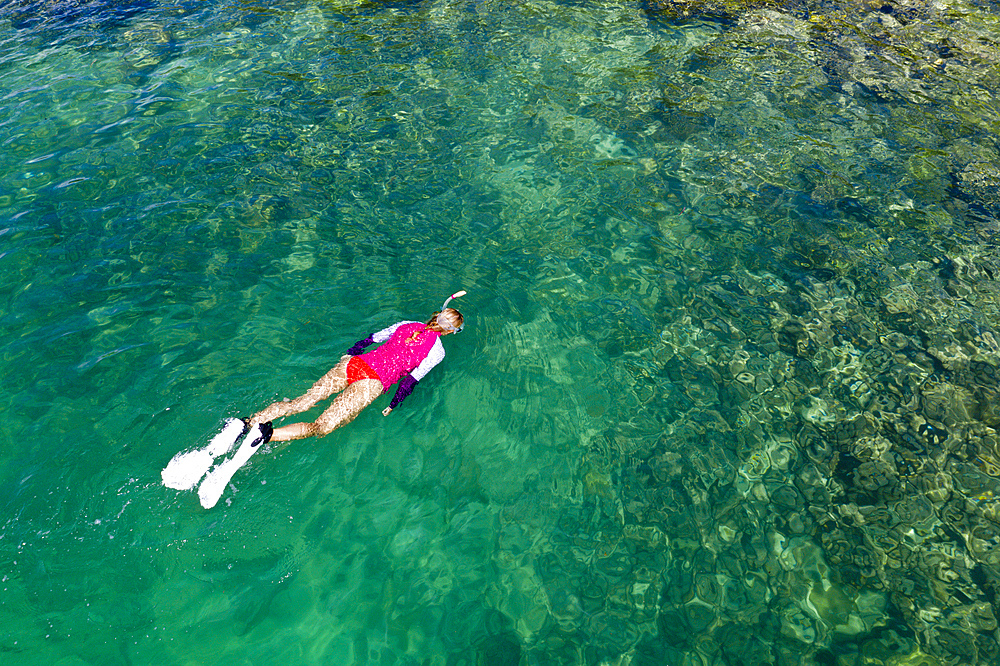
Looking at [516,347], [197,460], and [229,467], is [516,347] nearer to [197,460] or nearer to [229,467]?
[229,467]

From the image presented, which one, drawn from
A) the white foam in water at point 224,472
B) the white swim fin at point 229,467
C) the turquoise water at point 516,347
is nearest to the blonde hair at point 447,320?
the turquoise water at point 516,347

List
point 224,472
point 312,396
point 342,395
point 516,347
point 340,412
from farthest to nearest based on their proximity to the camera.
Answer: point 516,347
point 312,396
point 342,395
point 340,412
point 224,472

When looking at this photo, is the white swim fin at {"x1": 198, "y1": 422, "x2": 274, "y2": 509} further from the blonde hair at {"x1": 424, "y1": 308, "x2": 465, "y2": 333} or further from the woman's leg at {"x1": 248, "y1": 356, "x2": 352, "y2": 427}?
the blonde hair at {"x1": 424, "y1": 308, "x2": 465, "y2": 333}

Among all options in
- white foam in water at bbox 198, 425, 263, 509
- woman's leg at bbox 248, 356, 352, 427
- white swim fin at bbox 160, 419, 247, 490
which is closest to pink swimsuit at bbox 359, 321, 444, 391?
woman's leg at bbox 248, 356, 352, 427

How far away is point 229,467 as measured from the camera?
296 inches

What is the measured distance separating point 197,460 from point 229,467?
507 mm

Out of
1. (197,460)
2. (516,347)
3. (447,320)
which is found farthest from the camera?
(516,347)

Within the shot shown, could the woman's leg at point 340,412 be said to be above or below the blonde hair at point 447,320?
below

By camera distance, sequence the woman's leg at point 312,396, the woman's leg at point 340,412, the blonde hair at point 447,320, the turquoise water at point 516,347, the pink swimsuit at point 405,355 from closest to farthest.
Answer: the turquoise water at point 516,347 → the woman's leg at point 340,412 → the woman's leg at point 312,396 → the pink swimsuit at point 405,355 → the blonde hair at point 447,320

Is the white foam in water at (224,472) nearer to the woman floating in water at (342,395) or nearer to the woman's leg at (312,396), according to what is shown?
the woman floating in water at (342,395)

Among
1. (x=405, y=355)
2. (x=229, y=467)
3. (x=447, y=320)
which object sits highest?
(x=447, y=320)

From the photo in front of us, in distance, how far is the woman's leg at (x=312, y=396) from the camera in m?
8.29

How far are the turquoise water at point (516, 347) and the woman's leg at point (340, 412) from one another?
24cm

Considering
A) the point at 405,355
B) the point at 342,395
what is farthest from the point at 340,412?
the point at 405,355
